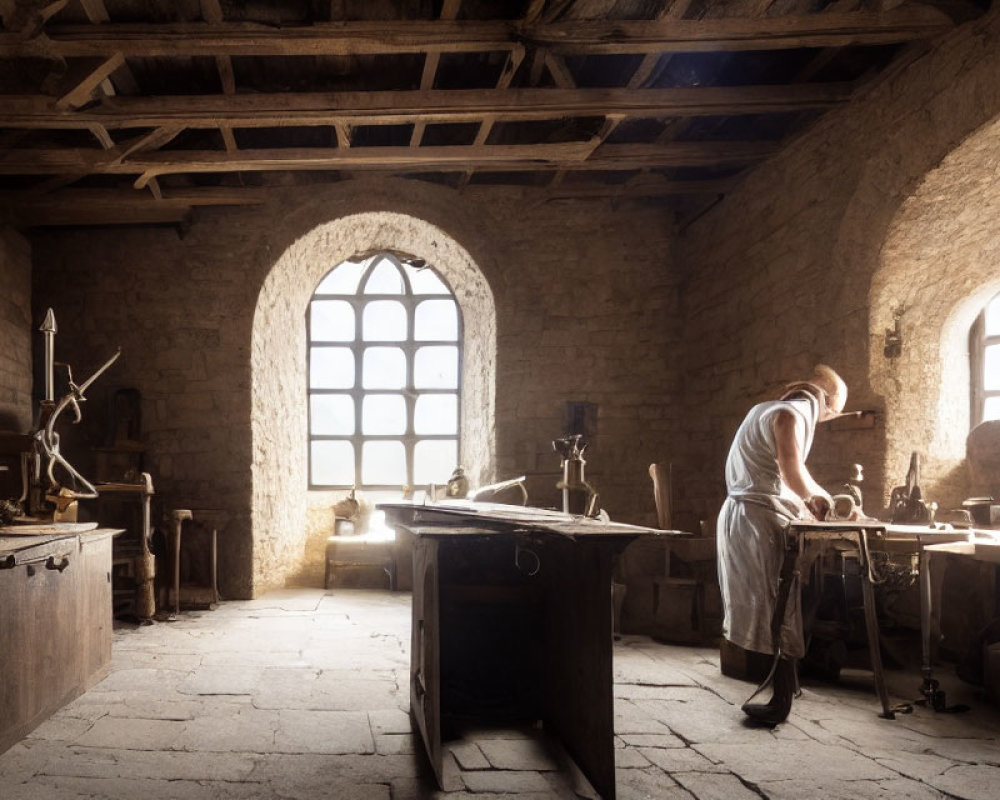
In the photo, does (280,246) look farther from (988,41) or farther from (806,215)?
(988,41)

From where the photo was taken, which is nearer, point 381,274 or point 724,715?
point 724,715

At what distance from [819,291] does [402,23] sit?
3356 mm

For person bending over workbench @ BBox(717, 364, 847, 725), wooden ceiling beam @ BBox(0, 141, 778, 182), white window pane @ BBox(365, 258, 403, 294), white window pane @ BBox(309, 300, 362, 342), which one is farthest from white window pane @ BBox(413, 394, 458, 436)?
person bending over workbench @ BBox(717, 364, 847, 725)

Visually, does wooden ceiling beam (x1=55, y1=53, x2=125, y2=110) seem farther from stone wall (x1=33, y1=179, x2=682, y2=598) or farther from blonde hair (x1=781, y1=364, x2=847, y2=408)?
blonde hair (x1=781, y1=364, x2=847, y2=408)

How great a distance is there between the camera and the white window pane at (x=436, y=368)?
864 cm

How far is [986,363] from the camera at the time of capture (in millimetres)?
5305

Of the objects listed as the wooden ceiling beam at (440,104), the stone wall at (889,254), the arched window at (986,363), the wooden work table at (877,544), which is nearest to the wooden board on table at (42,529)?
the wooden ceiling beam at (440,104)

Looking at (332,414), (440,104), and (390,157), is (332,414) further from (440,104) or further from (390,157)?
(440,104)

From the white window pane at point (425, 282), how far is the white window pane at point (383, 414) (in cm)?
127

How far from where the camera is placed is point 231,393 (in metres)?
7.17

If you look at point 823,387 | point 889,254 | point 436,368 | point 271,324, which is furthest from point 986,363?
point 271,324

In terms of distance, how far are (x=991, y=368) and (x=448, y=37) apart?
4353mm

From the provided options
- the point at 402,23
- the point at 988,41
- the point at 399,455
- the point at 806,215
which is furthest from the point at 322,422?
the point at 988,41

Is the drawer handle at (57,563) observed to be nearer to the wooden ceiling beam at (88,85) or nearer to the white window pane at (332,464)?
the wooden ceiling beam at (88,85)
